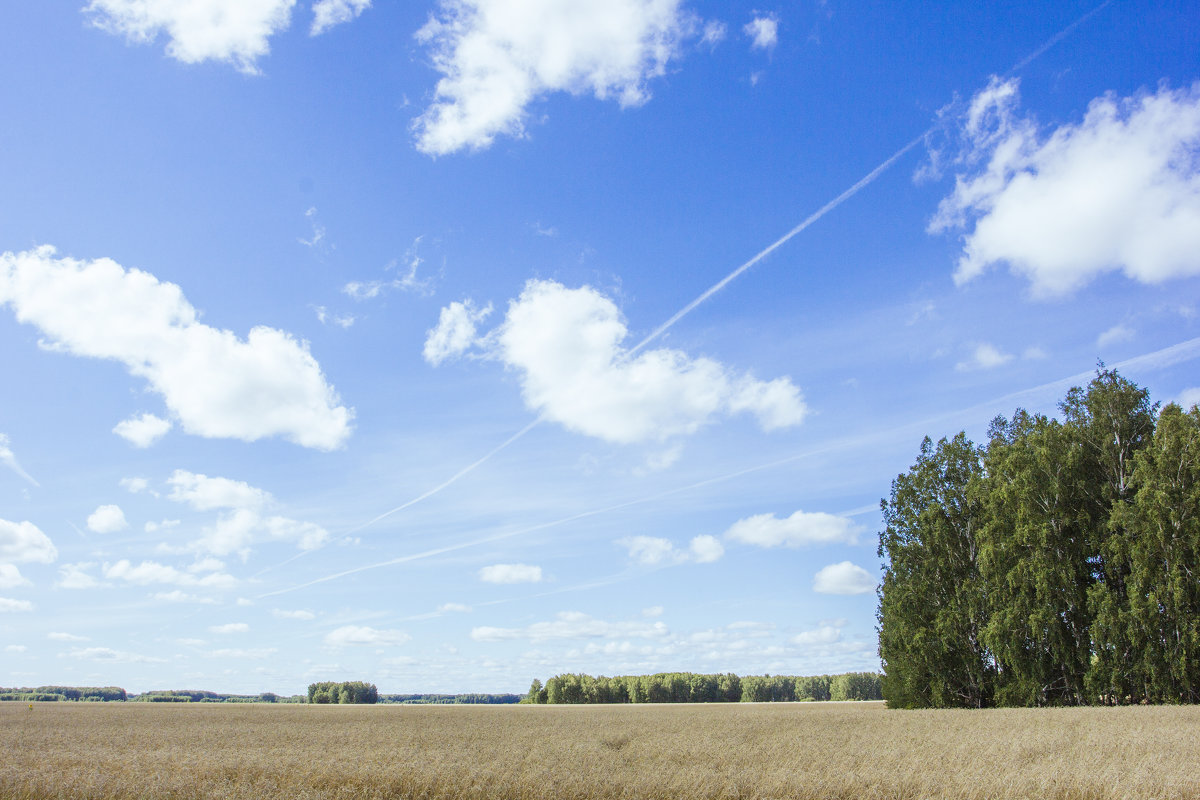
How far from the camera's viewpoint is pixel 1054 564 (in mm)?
46781

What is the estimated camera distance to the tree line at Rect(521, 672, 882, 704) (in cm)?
15325

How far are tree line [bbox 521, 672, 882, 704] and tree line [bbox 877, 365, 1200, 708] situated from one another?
4246 inches

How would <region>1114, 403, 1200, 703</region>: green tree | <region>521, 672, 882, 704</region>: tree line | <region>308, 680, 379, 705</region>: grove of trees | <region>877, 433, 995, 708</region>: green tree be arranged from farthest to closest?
<region>308, 680, 379, 705</region>: grove of trees → <region>521, 672, 882, 704</region>: tree line → <region>877, 433, 995, 708</region>: green tree → <region>1114, 403, 1200, 703</region>: green tree

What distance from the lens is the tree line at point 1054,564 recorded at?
42.1 meters

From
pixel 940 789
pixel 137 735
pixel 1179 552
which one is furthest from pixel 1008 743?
pixel 137 735

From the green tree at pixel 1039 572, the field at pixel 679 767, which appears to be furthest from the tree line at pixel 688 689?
the field at pixel 679 767

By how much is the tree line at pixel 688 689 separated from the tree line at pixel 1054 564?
354ft

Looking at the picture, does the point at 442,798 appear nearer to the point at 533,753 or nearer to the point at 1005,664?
the point at 533,753

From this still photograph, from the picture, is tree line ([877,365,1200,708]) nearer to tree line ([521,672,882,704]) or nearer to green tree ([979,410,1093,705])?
green tree ([979,410,1093,705])

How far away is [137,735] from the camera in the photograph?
3603 cm

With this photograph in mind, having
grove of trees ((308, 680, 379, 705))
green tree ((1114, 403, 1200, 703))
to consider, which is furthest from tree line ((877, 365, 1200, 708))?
grove of trees ((308, 680, 379, 705))

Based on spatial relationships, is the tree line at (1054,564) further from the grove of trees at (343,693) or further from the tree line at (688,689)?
the grove of trees at (343,693)

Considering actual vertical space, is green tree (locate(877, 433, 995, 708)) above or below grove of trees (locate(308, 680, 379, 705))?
above

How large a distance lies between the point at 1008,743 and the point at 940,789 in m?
8.83
